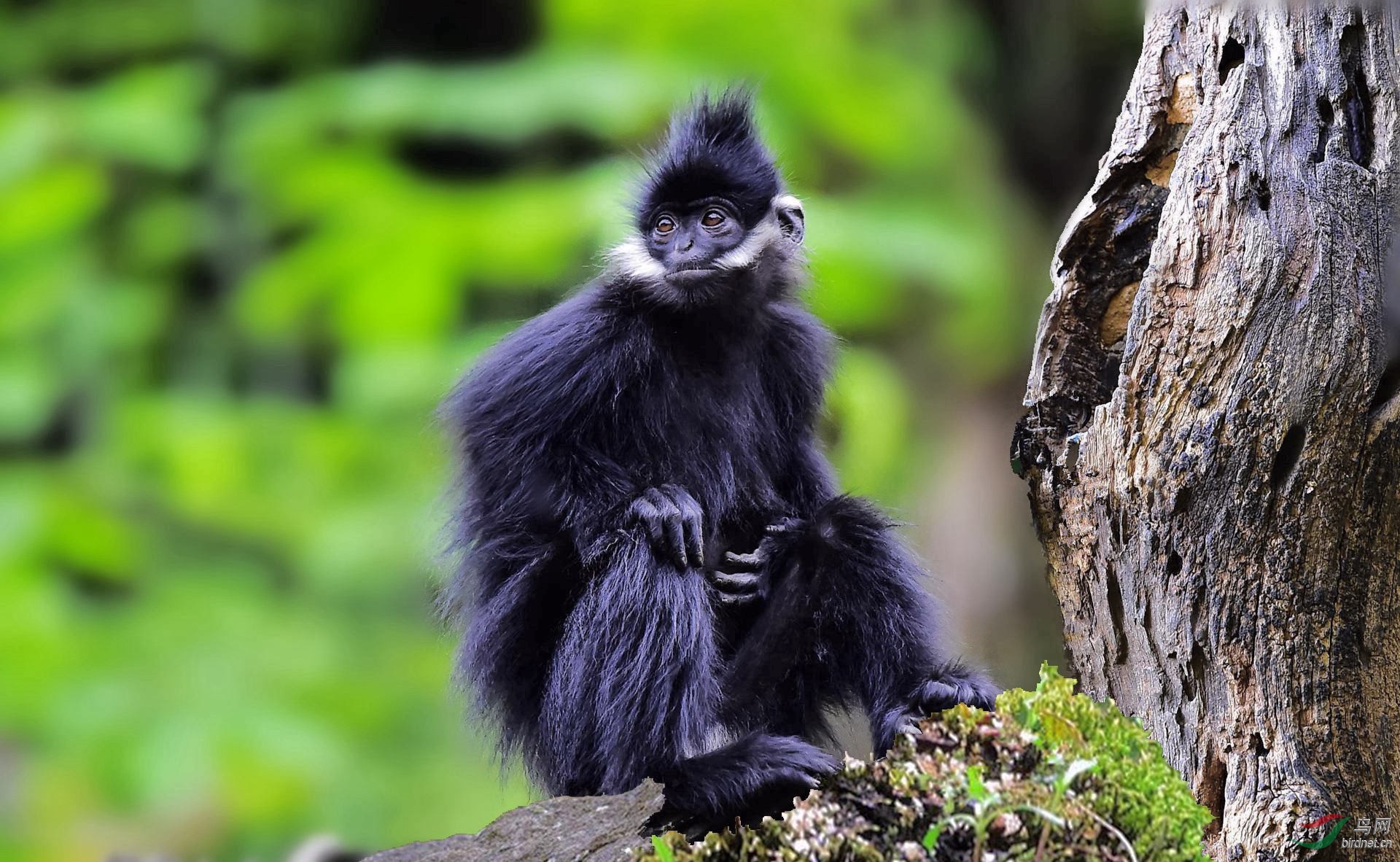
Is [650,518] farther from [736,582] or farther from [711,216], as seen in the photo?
[711,216]

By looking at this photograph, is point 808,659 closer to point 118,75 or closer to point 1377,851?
point 1377,851

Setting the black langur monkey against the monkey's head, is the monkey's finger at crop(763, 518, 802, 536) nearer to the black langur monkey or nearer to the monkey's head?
the black langur monkey

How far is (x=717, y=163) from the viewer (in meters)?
3.68

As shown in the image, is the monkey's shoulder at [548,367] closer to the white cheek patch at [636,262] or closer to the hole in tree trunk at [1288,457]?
the white cheek patch at [636,262]

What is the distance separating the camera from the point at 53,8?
5.18 meters

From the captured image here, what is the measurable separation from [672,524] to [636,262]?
0.93 m

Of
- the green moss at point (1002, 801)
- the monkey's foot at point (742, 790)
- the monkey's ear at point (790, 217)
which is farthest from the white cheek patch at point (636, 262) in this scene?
the green moss at point (1002, 801)

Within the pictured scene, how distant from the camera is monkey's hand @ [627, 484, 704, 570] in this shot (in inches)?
118

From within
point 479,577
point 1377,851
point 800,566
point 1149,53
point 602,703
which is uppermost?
point 1149,53

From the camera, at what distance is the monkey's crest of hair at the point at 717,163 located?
145 inches

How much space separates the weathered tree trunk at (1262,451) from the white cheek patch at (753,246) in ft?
3.72

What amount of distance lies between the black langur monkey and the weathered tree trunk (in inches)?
20.4

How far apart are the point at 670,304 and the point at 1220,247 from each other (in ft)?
4.81

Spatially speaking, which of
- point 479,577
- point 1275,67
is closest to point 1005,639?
point 479,577
